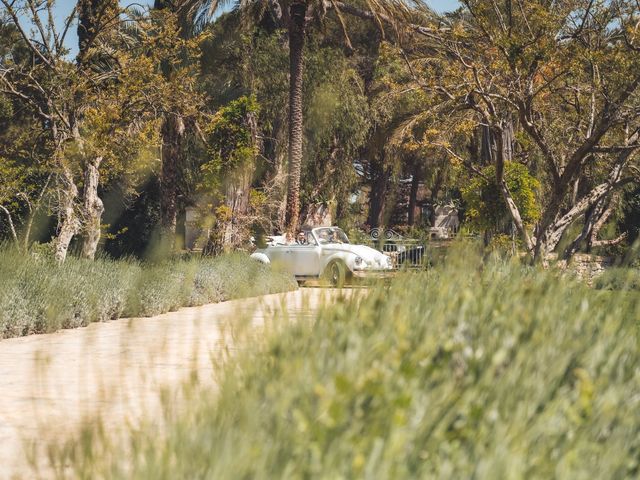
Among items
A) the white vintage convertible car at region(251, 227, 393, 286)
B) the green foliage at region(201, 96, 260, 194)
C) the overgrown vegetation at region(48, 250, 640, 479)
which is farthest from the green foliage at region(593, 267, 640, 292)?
the green foliage at region(201, 96, 260, 194)

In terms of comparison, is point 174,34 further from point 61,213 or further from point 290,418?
point 290,418

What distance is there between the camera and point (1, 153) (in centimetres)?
2059

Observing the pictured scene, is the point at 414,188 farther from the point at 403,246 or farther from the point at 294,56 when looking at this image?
the point at 403,246

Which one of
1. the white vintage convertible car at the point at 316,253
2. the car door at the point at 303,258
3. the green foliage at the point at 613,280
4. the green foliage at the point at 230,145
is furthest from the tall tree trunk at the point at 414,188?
the green foliage at the point at 613,280

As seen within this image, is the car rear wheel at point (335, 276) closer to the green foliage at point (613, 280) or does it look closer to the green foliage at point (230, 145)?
the green foliage at point (613, 280)

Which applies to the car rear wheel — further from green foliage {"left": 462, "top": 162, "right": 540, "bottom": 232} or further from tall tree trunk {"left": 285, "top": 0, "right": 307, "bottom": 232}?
tall tree trunk {"left": 285, "top": 0, "right": 307, "bottom": 232}

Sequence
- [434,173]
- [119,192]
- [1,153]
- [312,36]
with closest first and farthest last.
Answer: [1,153], [119,192], [312,36], [434,173]

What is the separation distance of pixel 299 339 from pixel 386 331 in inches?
18.8

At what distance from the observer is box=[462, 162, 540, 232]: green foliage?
21.1 m

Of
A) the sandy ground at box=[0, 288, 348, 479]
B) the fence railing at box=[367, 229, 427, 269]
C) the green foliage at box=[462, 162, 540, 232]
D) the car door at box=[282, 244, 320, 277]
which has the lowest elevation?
the sandy ground at box=[0, 288, 348, 479]

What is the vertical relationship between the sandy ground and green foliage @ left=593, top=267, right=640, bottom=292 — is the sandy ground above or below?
below

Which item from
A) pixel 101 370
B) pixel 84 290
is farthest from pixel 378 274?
pixel 84 290

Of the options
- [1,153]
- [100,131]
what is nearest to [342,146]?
[1,153]

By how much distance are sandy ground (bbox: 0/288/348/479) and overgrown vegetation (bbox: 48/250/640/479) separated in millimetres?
302
